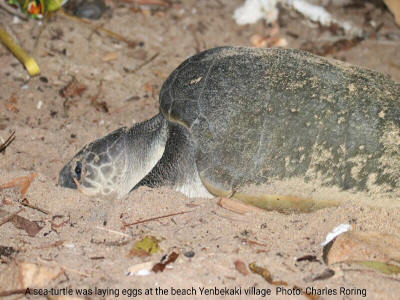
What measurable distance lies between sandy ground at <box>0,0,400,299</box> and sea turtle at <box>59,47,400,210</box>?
0.15 metres

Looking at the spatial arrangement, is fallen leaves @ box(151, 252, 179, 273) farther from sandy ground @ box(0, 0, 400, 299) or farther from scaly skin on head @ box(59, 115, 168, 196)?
scaly skin on head @ box(59, 115, 168, 196)

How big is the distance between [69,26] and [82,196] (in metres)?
2.04

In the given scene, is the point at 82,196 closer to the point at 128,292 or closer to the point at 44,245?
the point at 44,245

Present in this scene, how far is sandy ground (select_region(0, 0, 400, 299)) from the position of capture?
1.91 meters

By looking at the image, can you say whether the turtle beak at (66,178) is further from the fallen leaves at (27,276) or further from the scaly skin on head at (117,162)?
the fallen leaves at (27,276)

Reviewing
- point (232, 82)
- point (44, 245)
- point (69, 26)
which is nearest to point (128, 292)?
point (44, 245)

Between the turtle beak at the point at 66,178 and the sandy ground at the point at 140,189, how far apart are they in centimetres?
7

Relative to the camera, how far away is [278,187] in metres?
2.27

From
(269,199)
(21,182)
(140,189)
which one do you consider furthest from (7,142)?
(269,199)

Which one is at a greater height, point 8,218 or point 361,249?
point 361,249

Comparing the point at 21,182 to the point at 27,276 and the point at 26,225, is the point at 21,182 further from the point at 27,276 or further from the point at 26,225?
the point at 27,276

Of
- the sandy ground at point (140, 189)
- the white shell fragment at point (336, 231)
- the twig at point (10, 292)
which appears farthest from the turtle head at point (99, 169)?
the white shell fragment at point (336, 231)

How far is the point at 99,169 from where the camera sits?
9.02ft

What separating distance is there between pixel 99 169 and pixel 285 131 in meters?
1.22
